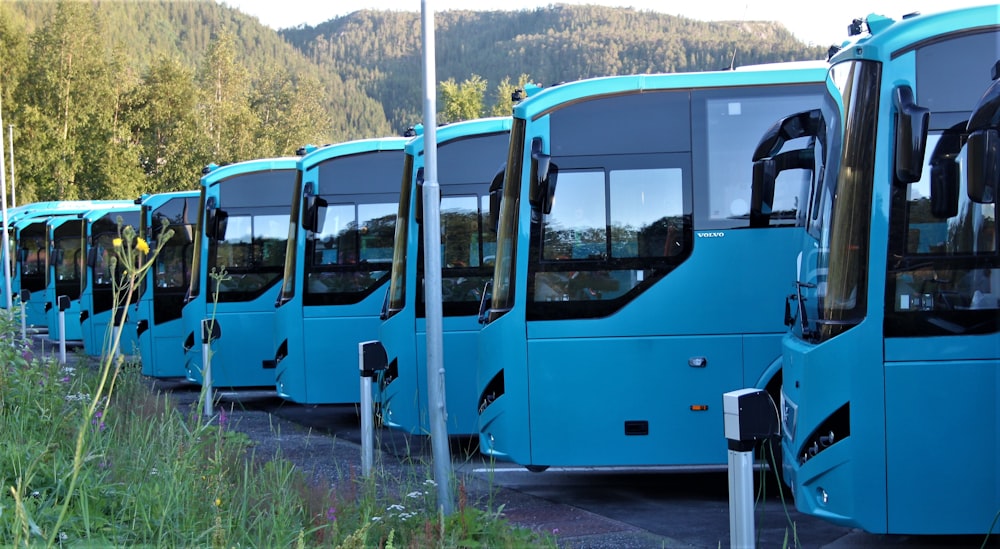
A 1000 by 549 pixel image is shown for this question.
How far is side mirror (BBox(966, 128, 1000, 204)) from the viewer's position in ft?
19.1

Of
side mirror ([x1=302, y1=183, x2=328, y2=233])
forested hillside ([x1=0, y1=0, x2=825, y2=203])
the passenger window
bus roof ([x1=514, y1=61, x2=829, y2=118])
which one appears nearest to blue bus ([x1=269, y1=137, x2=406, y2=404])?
side mirror ([x1=302, y1=183, x2=328, y2=233])

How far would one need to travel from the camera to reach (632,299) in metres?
9.16

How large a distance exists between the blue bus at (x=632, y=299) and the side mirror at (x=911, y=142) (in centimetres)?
280

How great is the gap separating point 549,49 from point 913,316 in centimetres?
15228

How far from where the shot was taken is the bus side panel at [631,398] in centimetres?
910

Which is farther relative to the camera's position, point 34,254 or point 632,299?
point 34,254

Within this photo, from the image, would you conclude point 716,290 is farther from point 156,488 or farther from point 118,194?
point 118,194

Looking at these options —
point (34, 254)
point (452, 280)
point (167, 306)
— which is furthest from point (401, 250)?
point (34, 254)

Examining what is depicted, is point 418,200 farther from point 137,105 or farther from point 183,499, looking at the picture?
point 137,105

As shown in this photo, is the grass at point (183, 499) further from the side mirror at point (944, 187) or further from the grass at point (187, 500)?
the side mirror at point (944, 187)

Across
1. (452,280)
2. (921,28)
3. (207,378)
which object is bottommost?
(207,378)

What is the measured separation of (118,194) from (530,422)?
164ft

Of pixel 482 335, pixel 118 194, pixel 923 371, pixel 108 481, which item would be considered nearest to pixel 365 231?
pixel 482 335

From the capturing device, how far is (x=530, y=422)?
9188mm
